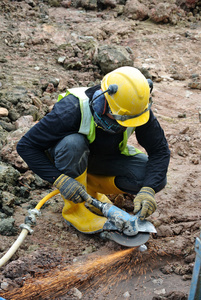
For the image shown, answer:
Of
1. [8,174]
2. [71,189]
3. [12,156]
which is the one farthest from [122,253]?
[12,156]

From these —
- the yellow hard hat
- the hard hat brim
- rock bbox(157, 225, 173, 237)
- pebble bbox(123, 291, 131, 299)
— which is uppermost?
the yellow hard hat

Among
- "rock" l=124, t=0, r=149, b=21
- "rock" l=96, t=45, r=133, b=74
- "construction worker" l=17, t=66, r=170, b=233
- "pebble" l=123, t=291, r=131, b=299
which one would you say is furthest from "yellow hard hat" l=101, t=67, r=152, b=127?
"rock" l=124, t=0, r=149, b=21

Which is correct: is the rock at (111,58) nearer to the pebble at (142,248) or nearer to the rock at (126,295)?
the pebble at (142,248)

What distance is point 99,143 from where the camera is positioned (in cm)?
314

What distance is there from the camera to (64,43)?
292 inches

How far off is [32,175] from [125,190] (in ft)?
3.47

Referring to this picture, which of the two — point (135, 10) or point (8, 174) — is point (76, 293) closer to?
point (8, 174)

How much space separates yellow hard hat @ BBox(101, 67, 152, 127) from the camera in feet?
8.77

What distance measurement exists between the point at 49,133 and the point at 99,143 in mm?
489

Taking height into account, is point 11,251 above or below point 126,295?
above

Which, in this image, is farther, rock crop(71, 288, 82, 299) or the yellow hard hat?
the yellow hard hat

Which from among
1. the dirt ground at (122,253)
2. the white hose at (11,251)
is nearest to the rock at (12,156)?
the dirt ground at (122,253)

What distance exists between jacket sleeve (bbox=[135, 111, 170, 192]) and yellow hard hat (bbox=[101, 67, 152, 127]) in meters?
0.27

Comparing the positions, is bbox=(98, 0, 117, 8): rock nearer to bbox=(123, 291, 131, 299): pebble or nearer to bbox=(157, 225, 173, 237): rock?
bbox=(157, 225, 173, 237): rock
